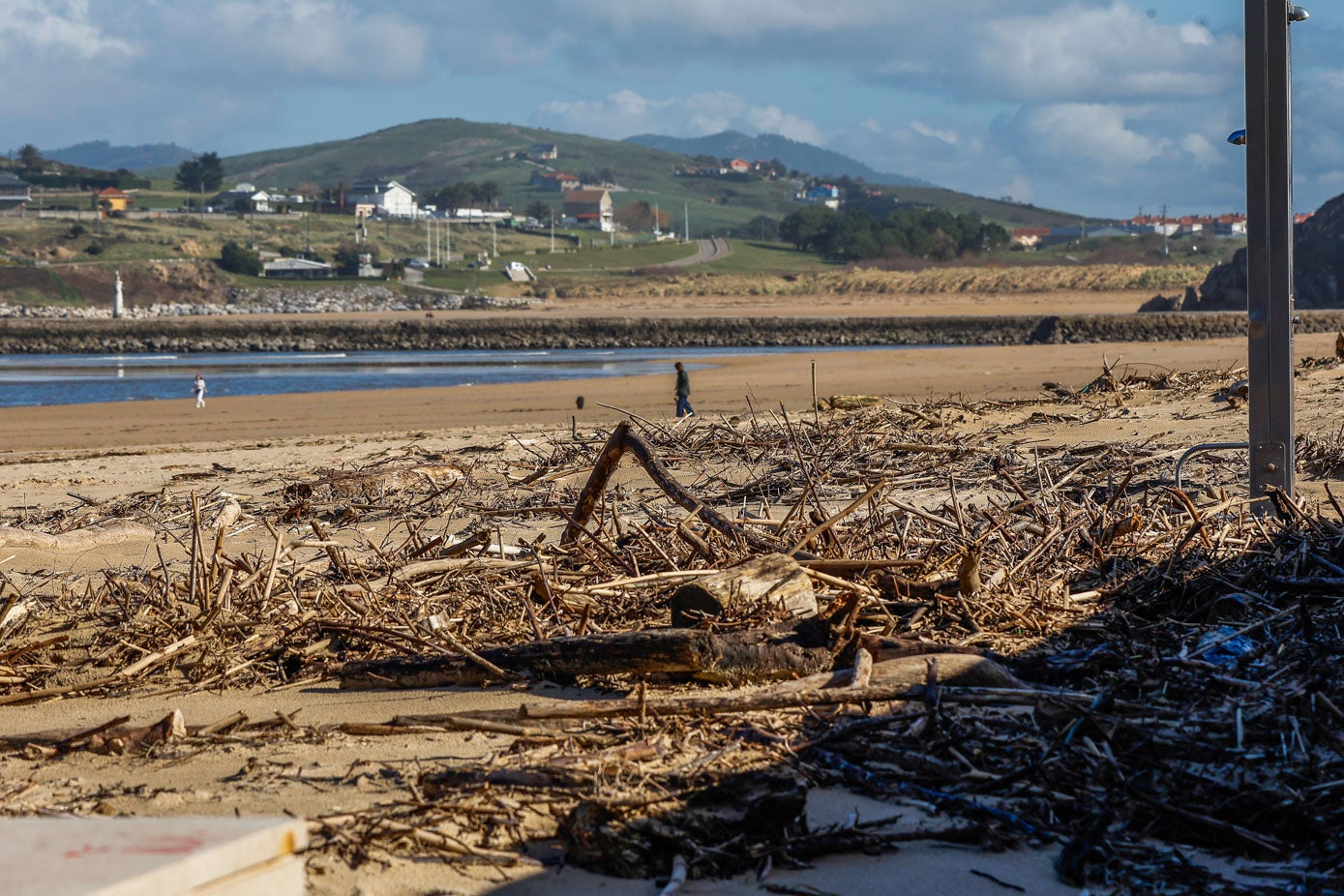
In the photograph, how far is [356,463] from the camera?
11.6 metres

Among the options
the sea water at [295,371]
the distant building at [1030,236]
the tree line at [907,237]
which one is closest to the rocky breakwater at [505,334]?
the sea water at [295,371]

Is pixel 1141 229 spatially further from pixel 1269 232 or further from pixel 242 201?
pixel 1269 232

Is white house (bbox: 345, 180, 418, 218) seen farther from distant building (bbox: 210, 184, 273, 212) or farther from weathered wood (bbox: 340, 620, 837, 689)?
weathered wood (bbox: 340, 620, 837, 689)

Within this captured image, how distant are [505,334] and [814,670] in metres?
50.0

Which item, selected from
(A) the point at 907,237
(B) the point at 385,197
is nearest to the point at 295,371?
(A) the point at 907,237

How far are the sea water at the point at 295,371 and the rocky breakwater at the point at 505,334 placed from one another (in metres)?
2.61

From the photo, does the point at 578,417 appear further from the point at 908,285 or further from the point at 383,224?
the point at 383,224

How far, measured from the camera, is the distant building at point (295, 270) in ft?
303

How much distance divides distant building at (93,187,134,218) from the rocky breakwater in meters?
67.0

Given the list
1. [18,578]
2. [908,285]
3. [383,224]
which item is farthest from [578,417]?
[383,224]

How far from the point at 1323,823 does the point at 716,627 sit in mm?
1834

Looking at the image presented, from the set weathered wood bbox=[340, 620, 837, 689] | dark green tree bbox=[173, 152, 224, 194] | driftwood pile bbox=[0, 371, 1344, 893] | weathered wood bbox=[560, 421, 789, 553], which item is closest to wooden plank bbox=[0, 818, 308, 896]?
driftwood pile bbox=[0, 371, 1344, 893]

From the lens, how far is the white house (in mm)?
159375

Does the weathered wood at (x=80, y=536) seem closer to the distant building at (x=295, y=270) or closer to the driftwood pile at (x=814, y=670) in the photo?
the driftwood pile at (x=814, y=670)
